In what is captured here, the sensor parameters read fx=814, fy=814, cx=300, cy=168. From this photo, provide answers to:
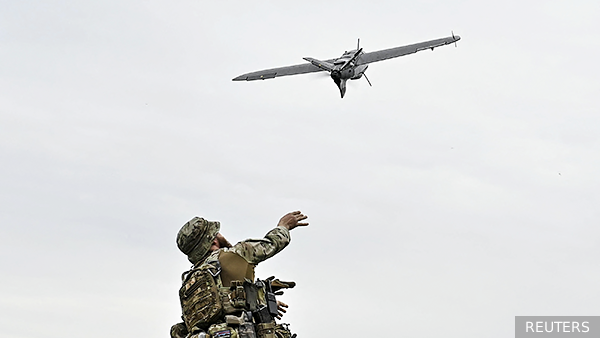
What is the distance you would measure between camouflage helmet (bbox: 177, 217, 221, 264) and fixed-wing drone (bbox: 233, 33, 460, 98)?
45085 mm

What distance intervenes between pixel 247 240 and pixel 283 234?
0.51 m

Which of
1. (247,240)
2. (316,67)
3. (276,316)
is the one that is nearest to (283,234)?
(247,240)

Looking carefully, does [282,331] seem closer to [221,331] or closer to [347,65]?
[221,331]

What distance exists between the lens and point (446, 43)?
209 feet

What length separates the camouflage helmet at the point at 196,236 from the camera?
11.6 m

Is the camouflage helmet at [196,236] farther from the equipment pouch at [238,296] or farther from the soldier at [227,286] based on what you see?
the equipment pouch at [238,296]

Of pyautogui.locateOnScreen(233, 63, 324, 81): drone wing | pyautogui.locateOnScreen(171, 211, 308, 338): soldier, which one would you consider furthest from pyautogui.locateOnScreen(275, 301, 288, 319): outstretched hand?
pyautogui.locateOnScreen(233, 63, 324, 81): drone wing

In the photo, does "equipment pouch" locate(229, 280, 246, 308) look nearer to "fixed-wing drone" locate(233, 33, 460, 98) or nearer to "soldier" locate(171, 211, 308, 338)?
"soldier" locate(171, 211, 308, 338)

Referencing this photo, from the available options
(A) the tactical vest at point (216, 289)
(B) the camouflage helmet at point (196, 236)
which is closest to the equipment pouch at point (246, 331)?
(A) the tactical vest at point (216, 289)

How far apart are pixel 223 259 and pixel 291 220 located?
1134 millimetres

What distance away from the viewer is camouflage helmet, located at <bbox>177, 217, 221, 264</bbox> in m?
11.6

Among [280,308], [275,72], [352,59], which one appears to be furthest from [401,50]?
[280,308]

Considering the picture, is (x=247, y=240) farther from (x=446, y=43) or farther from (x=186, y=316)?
(x=446, y=43)

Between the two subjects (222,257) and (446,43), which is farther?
(446,43)
